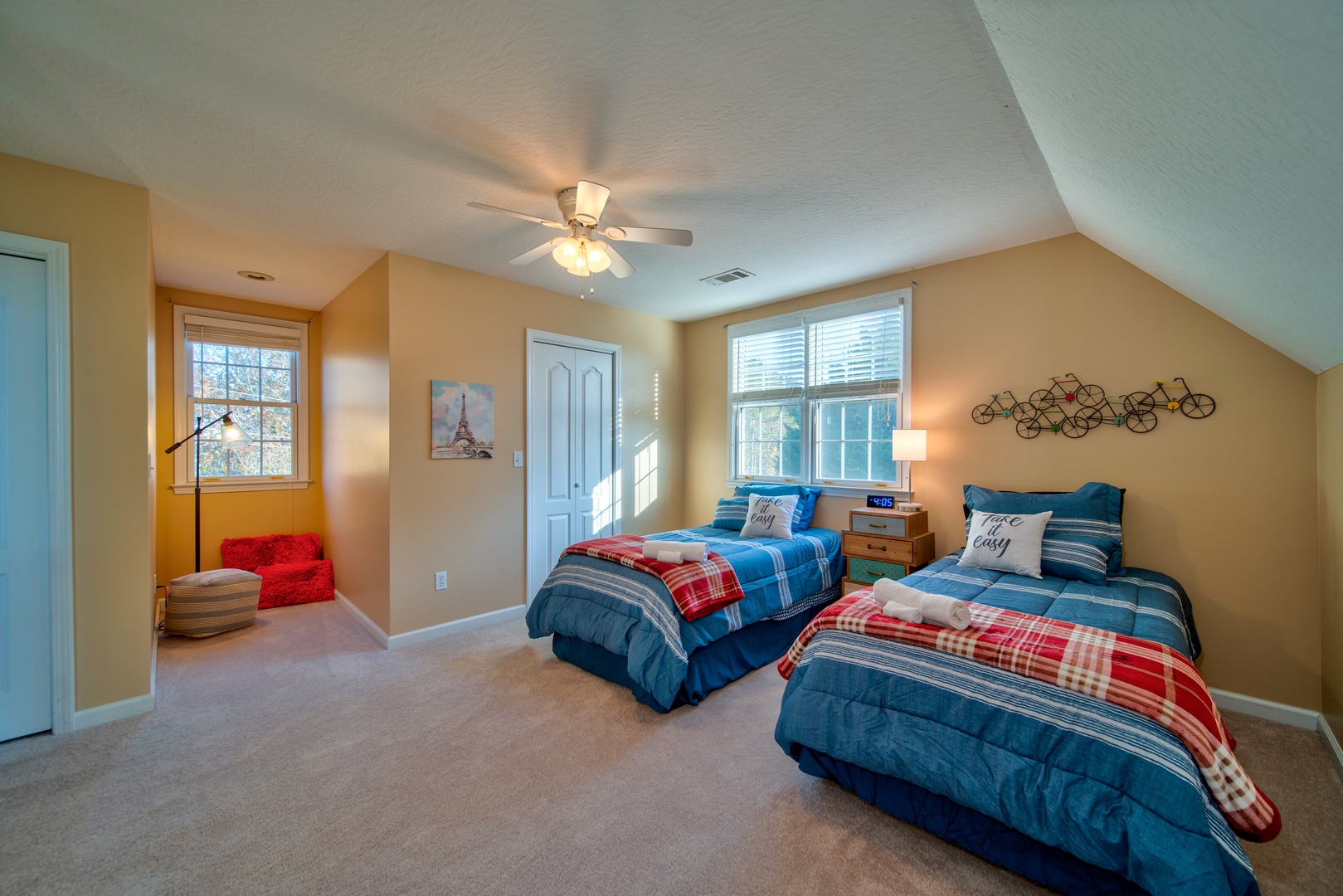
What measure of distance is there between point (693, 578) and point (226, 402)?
454 cm

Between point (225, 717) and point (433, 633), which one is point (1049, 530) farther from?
point (225, 717)

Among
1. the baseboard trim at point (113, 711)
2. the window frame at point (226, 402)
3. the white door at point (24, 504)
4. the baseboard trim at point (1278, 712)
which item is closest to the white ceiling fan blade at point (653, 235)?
the white door at point (24, 504)

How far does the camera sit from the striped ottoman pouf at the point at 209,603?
370 centimetres

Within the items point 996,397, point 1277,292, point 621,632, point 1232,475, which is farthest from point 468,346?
point 1232,475

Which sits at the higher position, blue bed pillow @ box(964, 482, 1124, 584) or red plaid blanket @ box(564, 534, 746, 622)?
blue bed pillow @ box(964, 482, 1124, 584)

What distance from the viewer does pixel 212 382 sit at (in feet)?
15.2

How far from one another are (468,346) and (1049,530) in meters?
3.97

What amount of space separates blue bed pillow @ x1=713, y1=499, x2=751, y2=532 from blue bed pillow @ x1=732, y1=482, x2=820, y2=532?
0.10 m

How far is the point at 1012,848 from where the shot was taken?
1.65 m

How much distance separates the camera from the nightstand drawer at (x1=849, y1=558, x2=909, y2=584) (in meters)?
3.54

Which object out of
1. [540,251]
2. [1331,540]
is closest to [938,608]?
[1331,540]

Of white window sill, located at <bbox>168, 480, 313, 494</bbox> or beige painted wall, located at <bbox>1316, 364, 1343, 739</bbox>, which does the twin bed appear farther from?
white window sill, located at <bbox>168, 480, 313, 494</bbox>

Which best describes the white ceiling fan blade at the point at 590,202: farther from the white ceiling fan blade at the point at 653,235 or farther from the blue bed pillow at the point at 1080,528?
the blue bed pillow at the point at 1080,528

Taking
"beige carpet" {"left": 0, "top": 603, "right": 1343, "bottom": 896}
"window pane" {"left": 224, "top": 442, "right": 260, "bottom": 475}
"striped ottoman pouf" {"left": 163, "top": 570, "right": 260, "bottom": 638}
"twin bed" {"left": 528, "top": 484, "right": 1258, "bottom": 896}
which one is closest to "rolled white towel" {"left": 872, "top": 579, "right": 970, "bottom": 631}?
"twin bed" {"left": 528, "top": 484, "right": 1258, "bottom": 896}
